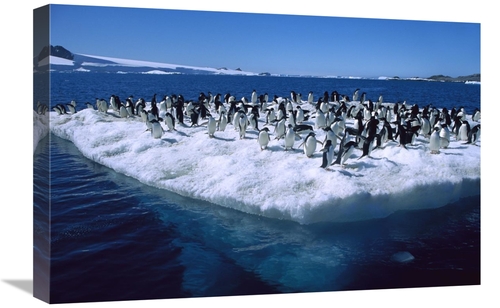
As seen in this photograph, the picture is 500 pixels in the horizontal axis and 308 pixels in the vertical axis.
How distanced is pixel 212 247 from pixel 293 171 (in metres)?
2.05

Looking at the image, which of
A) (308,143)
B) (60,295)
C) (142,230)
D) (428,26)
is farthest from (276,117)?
(60,295)

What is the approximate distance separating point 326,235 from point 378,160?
2.08 metres

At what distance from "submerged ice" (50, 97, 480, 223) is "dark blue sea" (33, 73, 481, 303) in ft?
0.70

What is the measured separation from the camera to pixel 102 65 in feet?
24.3

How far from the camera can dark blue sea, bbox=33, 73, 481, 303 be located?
6.21m

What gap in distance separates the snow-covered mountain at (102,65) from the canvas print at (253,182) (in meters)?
0.03

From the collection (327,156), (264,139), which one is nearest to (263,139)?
(264,139)

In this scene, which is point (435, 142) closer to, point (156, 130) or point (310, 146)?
point (310, 146)

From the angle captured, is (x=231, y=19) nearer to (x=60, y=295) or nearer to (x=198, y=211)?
(x=198, y=211)

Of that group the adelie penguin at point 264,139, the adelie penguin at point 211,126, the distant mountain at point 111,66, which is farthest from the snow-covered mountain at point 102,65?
the adelie penguin at point 211,126

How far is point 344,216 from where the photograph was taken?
7.66 metres

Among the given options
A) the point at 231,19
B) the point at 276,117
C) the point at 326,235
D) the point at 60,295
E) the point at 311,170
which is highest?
the point at 231,19

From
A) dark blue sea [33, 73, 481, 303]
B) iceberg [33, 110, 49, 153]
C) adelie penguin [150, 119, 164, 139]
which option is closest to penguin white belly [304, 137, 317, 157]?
dark blue sea [33, 73, 481, 303]

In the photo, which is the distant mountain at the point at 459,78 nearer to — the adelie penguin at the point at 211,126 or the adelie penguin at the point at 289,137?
the adelie penguin at the point at 289,137
